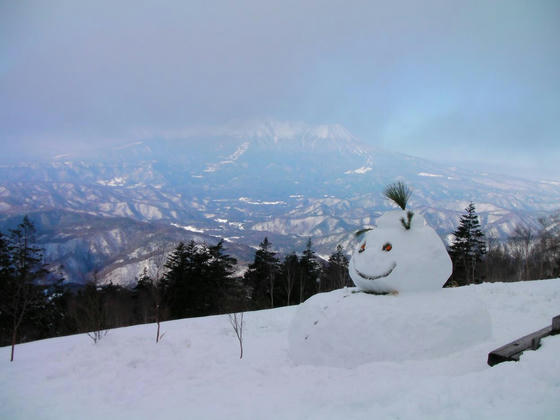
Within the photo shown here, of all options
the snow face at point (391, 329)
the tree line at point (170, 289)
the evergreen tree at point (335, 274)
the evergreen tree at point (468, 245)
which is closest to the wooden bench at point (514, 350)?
the snow face at point (391, 329)

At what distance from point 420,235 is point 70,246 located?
5596 inches

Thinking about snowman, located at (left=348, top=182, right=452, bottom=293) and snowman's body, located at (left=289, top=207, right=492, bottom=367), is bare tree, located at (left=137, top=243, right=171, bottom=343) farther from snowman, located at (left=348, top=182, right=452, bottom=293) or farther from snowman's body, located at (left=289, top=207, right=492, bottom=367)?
snowman, located at (left=348, top=182, right=452, bottom=293)

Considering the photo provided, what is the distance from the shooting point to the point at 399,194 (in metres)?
8.23

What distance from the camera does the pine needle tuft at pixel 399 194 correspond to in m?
8.15

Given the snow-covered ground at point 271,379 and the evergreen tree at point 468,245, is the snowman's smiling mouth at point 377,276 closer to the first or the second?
the snow-covered ground at point 271,379

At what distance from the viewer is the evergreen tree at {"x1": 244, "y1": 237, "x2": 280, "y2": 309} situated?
95.3ft

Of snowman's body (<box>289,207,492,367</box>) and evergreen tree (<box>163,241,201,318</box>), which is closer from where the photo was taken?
snowman's body (<box>289,207,492,367</box>)

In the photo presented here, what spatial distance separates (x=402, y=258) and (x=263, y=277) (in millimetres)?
23872

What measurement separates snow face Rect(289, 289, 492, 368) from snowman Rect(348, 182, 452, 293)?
1.02ft

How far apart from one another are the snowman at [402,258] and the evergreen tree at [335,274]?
22672 millimetres

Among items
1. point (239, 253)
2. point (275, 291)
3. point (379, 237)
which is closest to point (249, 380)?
point (379, 237)

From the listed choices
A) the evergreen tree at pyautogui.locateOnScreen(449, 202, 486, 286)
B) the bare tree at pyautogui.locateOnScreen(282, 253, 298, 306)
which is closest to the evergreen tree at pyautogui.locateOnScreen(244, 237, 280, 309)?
→ the bare tree at pyautogui.locateOnScreen(282, 253, 298, 306)

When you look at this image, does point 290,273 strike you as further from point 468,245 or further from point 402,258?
point 402,258

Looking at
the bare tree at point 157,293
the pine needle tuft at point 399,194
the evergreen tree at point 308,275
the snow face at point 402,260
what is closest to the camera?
the snow face at point 402,260
